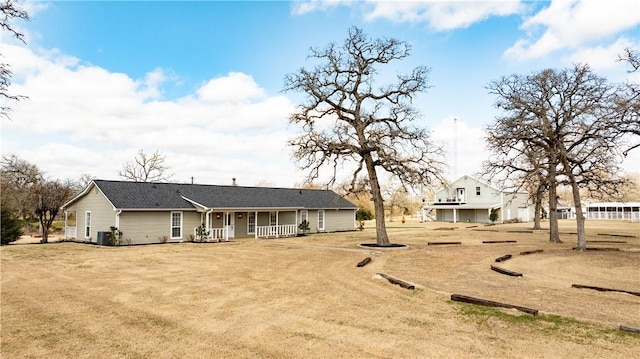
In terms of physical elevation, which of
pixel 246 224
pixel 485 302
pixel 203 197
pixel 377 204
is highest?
pixel 203 197

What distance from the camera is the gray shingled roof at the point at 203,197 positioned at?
25.1 meters

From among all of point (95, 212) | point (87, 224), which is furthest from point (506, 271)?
point (87, 224)

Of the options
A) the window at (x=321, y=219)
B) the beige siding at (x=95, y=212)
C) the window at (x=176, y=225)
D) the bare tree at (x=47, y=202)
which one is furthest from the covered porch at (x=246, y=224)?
the bare tree at (x=47, y=202)

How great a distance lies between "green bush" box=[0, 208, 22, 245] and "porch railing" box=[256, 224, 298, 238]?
16.4 meters

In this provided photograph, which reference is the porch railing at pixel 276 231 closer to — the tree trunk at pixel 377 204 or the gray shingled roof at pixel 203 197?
the gray shingled roof at pixel 203 197

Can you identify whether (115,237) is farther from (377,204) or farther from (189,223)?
(377,204)

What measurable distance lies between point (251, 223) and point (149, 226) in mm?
8060

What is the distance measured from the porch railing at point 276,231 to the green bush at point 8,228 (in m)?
16.4

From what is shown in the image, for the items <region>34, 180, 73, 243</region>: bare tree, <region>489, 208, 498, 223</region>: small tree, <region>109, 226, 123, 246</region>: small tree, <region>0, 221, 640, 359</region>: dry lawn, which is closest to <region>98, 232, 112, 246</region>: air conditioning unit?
<region>109, 226, 123, 246</region>: small tree

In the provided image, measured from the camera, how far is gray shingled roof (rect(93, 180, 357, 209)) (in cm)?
2511

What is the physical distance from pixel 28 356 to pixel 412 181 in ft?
59.9

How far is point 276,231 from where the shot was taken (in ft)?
100.0

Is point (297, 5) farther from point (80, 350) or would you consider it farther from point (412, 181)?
point (80, 350)

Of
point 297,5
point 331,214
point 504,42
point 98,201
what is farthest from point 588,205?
point 98,201
